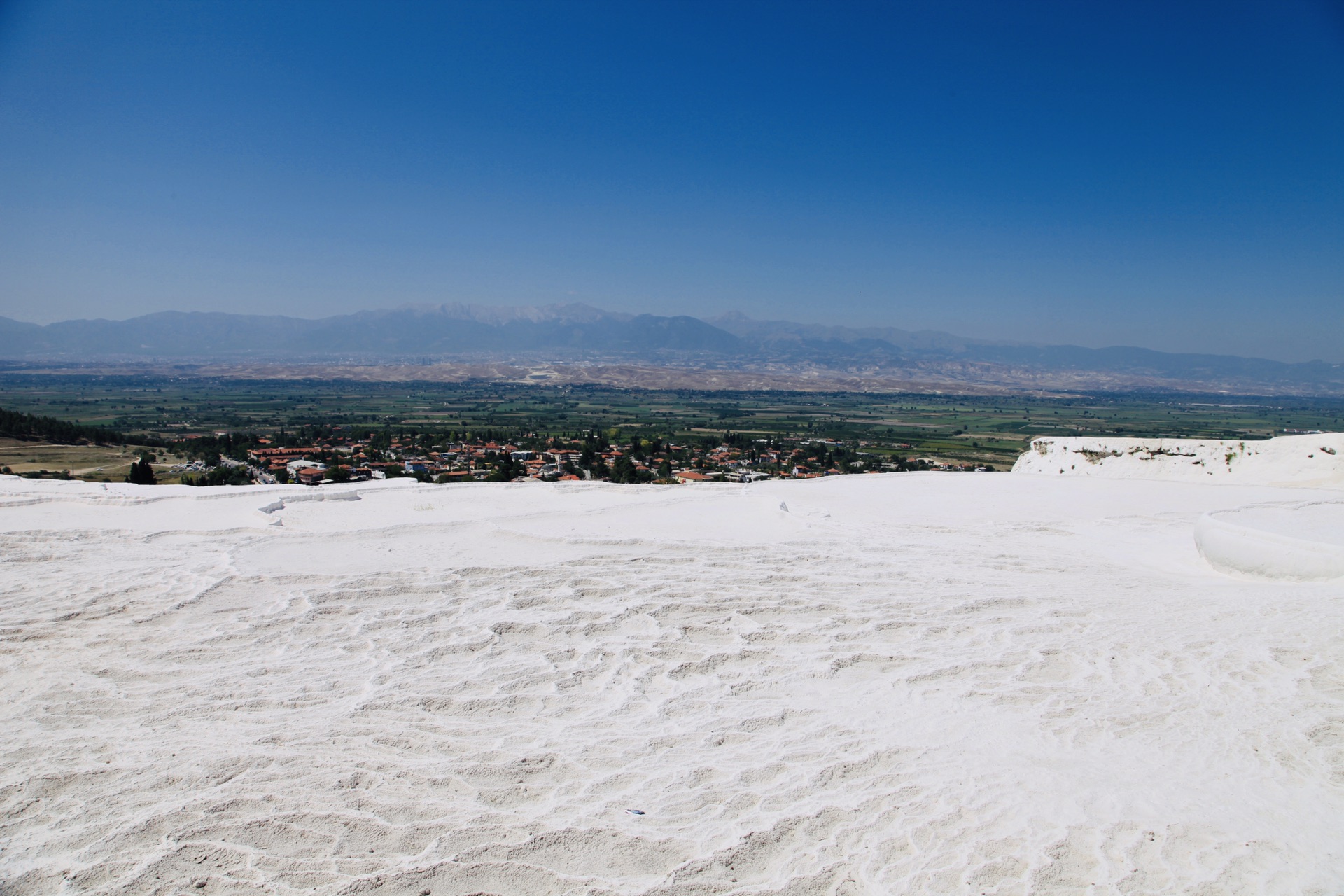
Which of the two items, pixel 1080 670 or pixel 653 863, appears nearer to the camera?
pixel 653 863

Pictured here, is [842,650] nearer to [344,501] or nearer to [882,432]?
[344,501]

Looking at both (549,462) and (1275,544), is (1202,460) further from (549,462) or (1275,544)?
(549,462)

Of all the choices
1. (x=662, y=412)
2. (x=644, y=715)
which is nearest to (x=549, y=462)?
(x=644, y=715)

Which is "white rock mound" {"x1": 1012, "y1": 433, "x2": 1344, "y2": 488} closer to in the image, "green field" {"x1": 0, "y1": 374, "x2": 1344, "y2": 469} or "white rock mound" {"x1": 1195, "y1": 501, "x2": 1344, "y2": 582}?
"white rock mound" {"x1": 1195, "y1": 501, "x2": 1344, "y2": 582}

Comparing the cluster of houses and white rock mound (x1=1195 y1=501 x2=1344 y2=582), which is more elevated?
white rock mound (x1=1195 y1=501 x2=1344 y2=582)

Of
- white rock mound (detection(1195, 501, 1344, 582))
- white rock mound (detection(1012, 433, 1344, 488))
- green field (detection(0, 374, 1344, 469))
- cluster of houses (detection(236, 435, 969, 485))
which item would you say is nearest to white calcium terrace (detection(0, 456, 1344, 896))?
white rock mound (detection(1195, 501, 1344, 582))

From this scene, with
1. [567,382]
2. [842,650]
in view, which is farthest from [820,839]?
[567,382]

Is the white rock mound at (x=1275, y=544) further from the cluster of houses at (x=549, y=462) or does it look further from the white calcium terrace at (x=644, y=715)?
the cluster of houses at (x=549, y=462)
